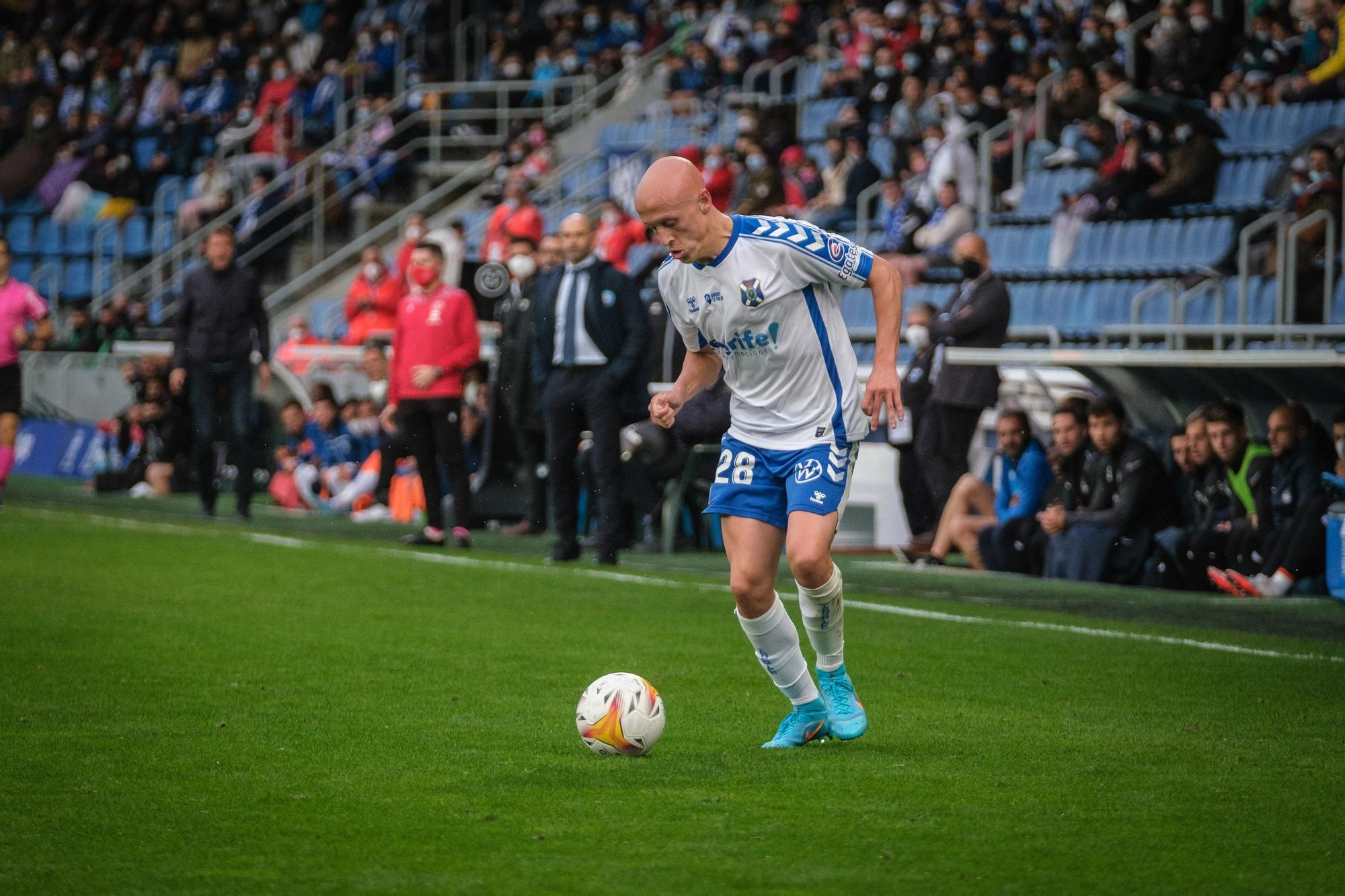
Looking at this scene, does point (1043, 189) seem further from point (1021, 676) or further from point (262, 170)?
point (262, 170)

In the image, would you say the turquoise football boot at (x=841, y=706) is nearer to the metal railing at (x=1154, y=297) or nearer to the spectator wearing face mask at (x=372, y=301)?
the metal railing at (x=1154, y=297)

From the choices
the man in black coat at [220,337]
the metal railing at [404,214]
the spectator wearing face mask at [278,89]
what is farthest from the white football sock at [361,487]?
the spectator wearing face mask at [278,89]

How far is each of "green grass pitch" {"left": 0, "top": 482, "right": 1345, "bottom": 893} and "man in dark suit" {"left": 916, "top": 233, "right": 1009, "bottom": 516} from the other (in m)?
2.03

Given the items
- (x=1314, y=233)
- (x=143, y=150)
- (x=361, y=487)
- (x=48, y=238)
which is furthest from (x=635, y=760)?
(x=48, y=238)

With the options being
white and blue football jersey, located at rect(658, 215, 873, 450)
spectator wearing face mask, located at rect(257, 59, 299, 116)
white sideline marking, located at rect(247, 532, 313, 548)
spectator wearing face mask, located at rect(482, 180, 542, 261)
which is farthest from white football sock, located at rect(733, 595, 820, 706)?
spectator wearing face mask, located at rect(257, 59, 299, 116)

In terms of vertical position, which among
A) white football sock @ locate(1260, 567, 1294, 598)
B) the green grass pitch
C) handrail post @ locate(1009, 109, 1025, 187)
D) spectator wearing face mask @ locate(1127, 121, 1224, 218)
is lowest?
the green grass pitch

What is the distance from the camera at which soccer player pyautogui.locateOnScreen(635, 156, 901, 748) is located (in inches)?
235

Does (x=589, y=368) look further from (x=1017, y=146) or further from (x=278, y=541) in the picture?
(x=1017, y=146)

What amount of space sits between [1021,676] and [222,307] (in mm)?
9284

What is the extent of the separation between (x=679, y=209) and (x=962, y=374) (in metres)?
6.98

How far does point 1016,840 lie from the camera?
4.64 metres

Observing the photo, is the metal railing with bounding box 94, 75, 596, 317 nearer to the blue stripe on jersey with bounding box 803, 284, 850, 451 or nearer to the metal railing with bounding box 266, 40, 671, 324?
the metal railing with bounding box 266, 40, 671, 324

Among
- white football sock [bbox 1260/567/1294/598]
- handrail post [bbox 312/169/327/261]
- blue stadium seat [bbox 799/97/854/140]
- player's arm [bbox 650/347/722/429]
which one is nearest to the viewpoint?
player's arm [bbox 650/347/722/429]

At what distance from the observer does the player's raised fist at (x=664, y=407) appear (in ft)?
20.0
